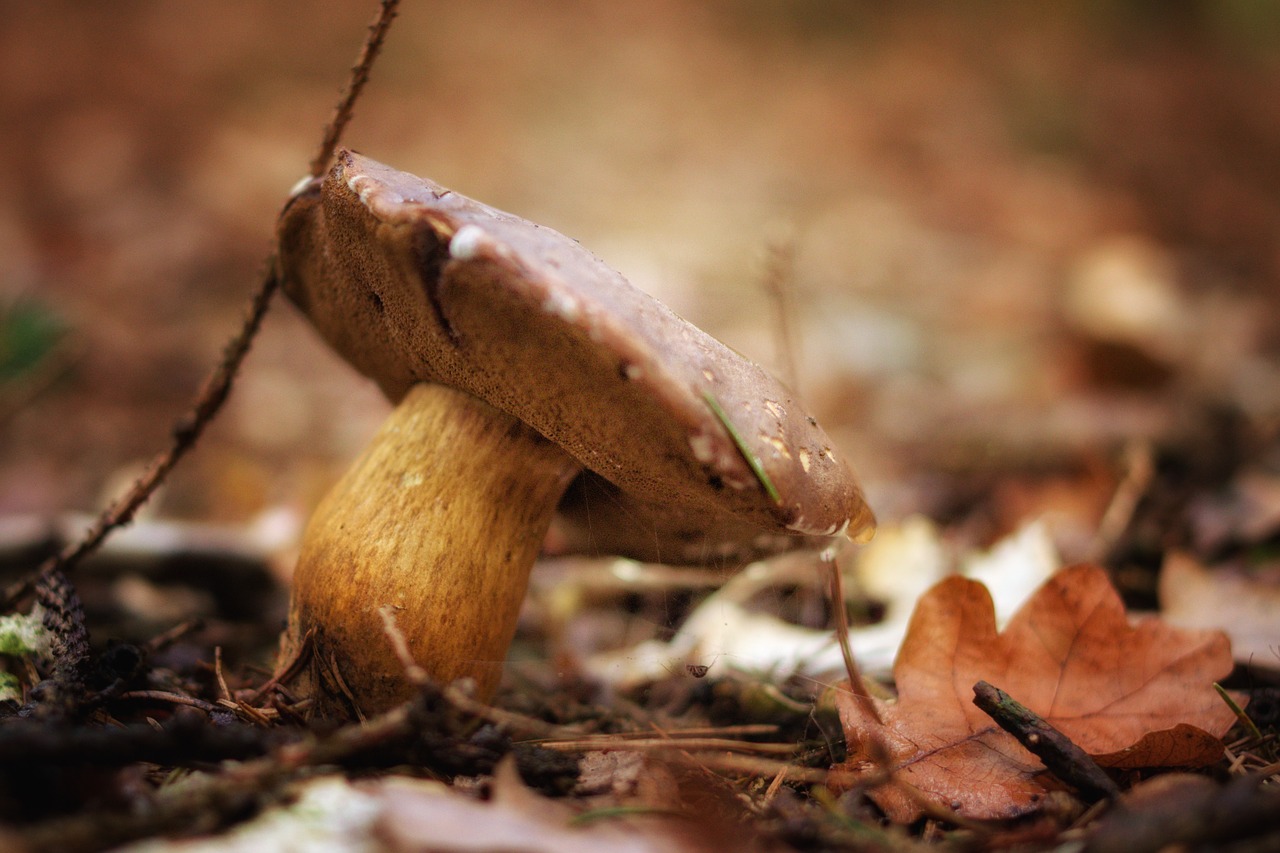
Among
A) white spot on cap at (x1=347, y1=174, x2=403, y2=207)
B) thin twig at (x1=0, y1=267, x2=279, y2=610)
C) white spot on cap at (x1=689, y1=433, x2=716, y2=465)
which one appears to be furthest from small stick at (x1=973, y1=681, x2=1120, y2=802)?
thin twig at (x1=0, y1=267, x2=279, y2=610)

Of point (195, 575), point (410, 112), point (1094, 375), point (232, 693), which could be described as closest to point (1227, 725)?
point (232, 693)

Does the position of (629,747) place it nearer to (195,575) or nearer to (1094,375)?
(195,575)

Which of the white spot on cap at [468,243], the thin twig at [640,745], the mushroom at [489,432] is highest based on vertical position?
the white spot on cap at [468,243]

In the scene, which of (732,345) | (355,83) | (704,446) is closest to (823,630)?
(704,446)

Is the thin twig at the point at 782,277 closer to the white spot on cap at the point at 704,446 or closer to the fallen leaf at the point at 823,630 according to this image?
the fallen leaf at the point at 823,630

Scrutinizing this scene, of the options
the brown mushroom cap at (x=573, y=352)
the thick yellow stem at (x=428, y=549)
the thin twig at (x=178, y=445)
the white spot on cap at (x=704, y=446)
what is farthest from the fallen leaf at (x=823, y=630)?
the thin twig at (x=178, y=445)

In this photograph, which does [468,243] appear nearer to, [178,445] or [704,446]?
[704,446]
